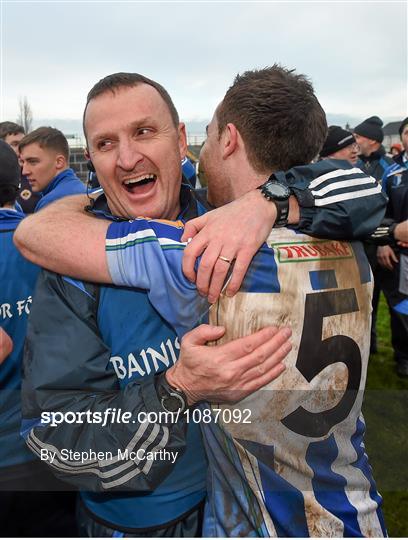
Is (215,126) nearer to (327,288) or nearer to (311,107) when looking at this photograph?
(311,107)

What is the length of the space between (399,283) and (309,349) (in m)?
3.51

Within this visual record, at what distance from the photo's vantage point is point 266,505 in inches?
52.9

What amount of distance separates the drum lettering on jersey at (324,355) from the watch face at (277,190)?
1.07ft

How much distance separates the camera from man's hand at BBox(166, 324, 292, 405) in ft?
4.12

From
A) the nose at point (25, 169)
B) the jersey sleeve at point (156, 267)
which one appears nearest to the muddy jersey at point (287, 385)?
the jersey sleeve at point (156, 267)

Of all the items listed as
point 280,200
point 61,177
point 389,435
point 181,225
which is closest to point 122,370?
point 181,225

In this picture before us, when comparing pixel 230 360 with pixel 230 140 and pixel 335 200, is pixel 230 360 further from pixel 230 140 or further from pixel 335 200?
pixel 230 140

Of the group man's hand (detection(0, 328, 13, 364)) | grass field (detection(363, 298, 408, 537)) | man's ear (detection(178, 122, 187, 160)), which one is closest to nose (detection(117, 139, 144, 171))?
man's ear (detection(178, 122, 187, 160))

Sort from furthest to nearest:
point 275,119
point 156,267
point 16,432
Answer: point 16,432 → point 275,119 → point 156,267

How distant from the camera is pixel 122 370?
4.76 ft

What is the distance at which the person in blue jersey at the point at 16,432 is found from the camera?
2.07 m

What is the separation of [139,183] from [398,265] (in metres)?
3.57

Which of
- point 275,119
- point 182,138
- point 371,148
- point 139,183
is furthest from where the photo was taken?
point 371,148

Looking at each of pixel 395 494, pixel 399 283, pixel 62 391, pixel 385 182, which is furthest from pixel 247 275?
pixel 385 182
